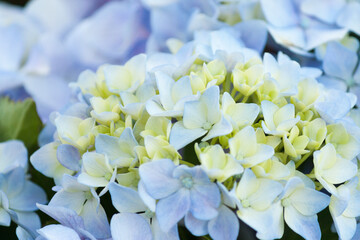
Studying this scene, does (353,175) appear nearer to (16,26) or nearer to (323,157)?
(323,157)

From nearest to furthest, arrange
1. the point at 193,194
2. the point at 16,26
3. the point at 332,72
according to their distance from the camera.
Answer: the point at 193,194 < the point at 332,72 < the point at 16,26

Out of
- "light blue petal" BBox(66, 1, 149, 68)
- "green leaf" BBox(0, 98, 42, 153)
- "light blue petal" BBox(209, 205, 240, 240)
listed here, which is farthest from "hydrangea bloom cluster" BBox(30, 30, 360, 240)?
"light blue petal" BBox(66, 1, 149, 68)

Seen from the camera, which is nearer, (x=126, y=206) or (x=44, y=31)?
(x=126, y=206)

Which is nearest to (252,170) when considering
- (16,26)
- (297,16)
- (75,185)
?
(75,185)

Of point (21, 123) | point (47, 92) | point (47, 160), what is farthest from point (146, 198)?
point (47, 92)

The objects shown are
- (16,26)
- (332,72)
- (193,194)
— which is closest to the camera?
(193,194)

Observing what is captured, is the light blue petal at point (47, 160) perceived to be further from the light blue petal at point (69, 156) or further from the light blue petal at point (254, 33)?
the light blue petal at point (254, 33)

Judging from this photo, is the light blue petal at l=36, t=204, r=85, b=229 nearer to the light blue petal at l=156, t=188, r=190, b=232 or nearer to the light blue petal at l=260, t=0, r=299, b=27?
the light blue petal at l=156, t=188, r=190, b=232

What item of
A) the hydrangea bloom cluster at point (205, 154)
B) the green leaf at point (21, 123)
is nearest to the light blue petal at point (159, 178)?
the hydrangea bloom cluster at point (205, 154)

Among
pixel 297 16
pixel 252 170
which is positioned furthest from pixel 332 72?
pixel 252 170
